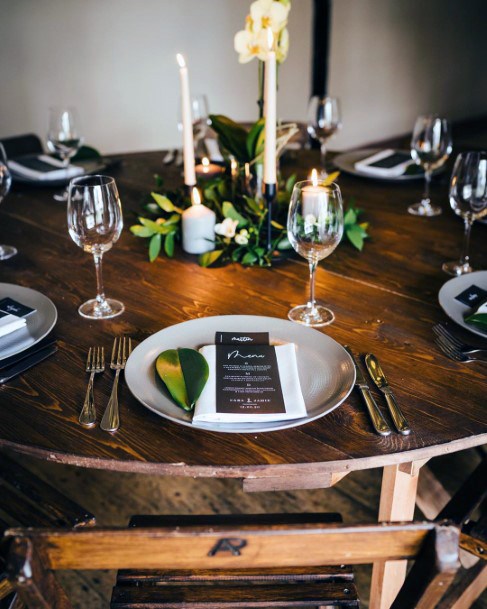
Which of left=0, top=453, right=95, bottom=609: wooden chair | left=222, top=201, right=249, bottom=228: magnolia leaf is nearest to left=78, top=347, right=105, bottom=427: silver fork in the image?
left=0, top=453, right=95, bottom=609: wooden chair

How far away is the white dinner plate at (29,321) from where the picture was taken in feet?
3.41

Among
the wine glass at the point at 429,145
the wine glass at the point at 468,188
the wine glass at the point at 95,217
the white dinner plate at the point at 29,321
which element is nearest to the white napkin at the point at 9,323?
the white dinner plate at the point at 29,321

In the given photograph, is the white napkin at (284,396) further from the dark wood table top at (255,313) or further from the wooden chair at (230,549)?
the wooden chair at (230,549)

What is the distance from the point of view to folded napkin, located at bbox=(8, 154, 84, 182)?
1897 mm

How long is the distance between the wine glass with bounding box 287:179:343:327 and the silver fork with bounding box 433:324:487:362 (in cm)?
22

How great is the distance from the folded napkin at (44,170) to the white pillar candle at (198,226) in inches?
25.9

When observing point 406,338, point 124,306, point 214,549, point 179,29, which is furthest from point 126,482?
point 179,29

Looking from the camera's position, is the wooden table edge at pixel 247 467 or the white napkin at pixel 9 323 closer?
the wooden table edge at pixel 247 467

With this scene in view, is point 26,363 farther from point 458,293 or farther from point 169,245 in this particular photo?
point 458,293

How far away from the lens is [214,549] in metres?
0.58

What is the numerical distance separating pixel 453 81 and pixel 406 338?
18.1 feet

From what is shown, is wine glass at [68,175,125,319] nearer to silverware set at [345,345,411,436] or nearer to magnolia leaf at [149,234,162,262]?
magnolia leaf at [149,234,162,262]

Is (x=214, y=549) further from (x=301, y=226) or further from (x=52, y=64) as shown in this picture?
(x=52, y=64)

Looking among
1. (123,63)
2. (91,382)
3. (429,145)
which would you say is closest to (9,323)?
(91,382)
